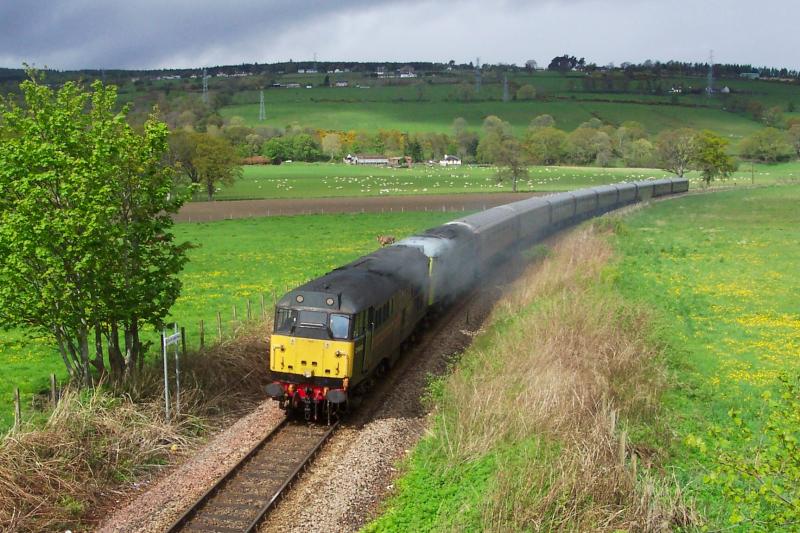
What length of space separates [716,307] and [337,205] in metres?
59.2

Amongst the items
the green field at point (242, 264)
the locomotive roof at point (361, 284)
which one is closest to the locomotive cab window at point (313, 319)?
the locomotive roof at point (361, 284)

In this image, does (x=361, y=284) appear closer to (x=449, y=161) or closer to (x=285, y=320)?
(x=285, y=320)

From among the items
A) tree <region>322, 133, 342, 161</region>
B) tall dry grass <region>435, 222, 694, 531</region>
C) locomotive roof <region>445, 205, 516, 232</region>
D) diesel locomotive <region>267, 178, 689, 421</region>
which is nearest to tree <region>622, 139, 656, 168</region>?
tree <region>322, 133, 342, 161</region>

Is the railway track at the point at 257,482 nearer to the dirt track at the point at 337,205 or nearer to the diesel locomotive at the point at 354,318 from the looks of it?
the diesel locomotive at the point at 354,318

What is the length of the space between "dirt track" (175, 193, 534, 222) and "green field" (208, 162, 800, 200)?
7306 millimetres

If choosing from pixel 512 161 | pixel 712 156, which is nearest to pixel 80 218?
pixel 512 161

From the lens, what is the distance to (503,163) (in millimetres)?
103000

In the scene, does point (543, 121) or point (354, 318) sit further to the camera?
point (543, 121)

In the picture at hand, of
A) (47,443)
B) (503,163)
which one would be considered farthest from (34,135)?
(503,163)

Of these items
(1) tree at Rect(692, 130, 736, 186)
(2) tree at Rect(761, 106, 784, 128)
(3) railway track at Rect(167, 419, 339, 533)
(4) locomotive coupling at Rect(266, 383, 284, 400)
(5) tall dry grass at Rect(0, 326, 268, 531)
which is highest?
(2) tree at Rect(761, 106, 784, 128)

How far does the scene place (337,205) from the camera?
84250 mm

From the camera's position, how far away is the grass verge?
11461mm

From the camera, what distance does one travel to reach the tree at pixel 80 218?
53.4ft

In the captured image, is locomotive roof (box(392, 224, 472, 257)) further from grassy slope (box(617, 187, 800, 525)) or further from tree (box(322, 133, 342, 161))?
tree (box(322, 133, 342, 161))
